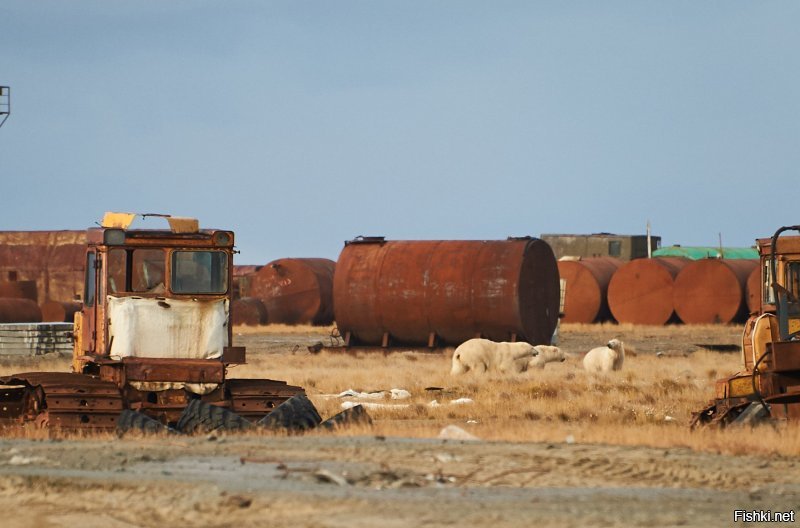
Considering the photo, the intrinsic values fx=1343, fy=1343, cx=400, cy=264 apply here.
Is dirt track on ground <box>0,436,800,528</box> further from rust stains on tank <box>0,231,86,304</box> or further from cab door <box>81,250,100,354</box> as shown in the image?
rust stains on tank <box>0,231,86,304</box>

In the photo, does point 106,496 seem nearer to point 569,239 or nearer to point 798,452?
point 798,452

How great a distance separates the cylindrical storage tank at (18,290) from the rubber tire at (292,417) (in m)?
40.0

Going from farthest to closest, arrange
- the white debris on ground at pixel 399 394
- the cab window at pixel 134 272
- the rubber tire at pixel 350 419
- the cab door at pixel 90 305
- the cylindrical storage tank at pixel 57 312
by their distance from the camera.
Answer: the cylindrical storage tank at pixel 57 312
the white debris on ground at pixel 399 394
the cab door at pixel 90 305
the cab window at pixel 134 272
the rubber tire at pixel 350 419

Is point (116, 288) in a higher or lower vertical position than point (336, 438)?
higher

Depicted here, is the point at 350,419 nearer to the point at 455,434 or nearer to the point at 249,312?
the point at 455,434

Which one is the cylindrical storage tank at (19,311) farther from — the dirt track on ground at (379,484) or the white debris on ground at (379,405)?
the dirt track on ground at (379,484)

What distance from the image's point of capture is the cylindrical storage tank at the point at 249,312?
61.7m

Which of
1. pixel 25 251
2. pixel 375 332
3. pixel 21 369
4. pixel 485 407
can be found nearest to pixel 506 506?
pixel 485 407

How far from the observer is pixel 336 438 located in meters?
15.0

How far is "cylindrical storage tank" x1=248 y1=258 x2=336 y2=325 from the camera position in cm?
6322

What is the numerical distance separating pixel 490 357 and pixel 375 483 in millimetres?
22011

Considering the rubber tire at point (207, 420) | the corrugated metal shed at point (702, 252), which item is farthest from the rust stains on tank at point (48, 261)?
the rubber tire at point (207, 420)

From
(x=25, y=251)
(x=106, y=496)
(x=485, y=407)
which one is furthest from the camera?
(x=25, y=251)

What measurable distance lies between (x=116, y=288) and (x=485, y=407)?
793 cm
